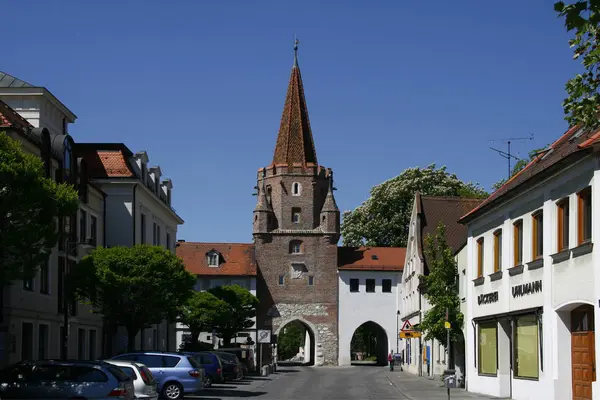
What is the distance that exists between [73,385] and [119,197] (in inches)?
1227

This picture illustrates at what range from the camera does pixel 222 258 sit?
9175 cm

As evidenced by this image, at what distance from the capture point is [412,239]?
65.9 m

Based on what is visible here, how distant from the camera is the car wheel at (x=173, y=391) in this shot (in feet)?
101

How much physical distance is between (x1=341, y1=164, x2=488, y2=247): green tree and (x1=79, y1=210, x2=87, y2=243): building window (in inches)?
1920

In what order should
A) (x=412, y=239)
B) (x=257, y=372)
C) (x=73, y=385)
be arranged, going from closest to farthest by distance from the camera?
(x=73, y=385) → (x=257, y=372) → (x=412, y=239)

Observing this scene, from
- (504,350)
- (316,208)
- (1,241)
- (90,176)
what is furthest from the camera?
(316,208)

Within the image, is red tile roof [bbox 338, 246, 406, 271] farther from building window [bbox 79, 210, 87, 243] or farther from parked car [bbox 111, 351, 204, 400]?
parked car [bbox 111, 351, 204, 400]

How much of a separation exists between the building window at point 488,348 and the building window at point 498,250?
1967mm

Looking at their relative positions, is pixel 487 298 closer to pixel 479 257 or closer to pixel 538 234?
pixel 479 257

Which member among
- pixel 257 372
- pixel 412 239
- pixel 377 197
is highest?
pixel 377 197

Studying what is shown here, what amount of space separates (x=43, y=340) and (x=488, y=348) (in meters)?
17.9

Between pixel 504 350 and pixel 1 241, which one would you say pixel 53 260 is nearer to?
pixel 1 241

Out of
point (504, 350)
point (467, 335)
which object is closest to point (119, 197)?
point (467, 335)

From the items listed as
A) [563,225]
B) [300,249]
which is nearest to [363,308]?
[300,249]
